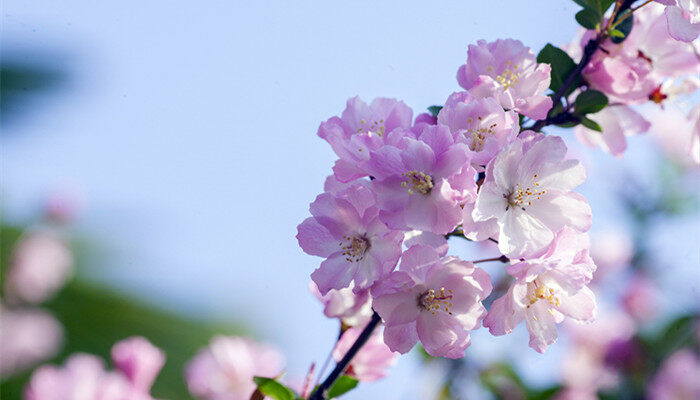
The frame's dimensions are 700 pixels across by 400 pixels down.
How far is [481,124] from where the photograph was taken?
71cm

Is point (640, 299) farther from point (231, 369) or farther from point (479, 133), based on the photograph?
point (479, 133)

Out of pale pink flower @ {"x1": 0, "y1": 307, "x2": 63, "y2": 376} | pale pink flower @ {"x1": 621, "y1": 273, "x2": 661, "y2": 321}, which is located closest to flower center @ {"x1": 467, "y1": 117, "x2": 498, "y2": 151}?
pale pink flower @ {"x1": 621, "y1": 273, "x2": 661, "y2": 321}

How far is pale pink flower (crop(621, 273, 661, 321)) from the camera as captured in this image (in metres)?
2.37

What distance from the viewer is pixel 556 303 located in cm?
76

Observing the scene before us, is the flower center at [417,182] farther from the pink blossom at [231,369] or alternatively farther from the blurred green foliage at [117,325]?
the blurred green foliage at [117,325]

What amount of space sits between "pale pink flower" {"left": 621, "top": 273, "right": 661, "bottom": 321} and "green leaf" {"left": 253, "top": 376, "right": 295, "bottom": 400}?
1960 millimetres

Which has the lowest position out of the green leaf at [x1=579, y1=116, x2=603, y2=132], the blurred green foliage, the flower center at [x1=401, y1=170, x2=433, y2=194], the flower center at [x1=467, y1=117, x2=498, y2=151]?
the blurred green foliage

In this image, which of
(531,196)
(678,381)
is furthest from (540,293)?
(678,381)

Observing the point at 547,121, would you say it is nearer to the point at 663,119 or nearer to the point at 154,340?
the point at 663,119

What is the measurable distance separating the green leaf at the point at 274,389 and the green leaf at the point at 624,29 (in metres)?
0.66

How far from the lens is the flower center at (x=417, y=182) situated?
2.21 feet

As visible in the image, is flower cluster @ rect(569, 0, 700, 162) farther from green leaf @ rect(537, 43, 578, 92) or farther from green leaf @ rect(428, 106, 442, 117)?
green leaf @ rect(428, 106, 442, 117)

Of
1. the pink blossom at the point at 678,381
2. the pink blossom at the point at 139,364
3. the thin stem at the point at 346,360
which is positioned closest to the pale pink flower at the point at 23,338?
the pink blossom at the point at 139,364

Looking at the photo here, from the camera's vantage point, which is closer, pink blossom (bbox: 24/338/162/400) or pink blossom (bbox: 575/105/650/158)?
pink blossom (bbox: 575/105/650/158)
